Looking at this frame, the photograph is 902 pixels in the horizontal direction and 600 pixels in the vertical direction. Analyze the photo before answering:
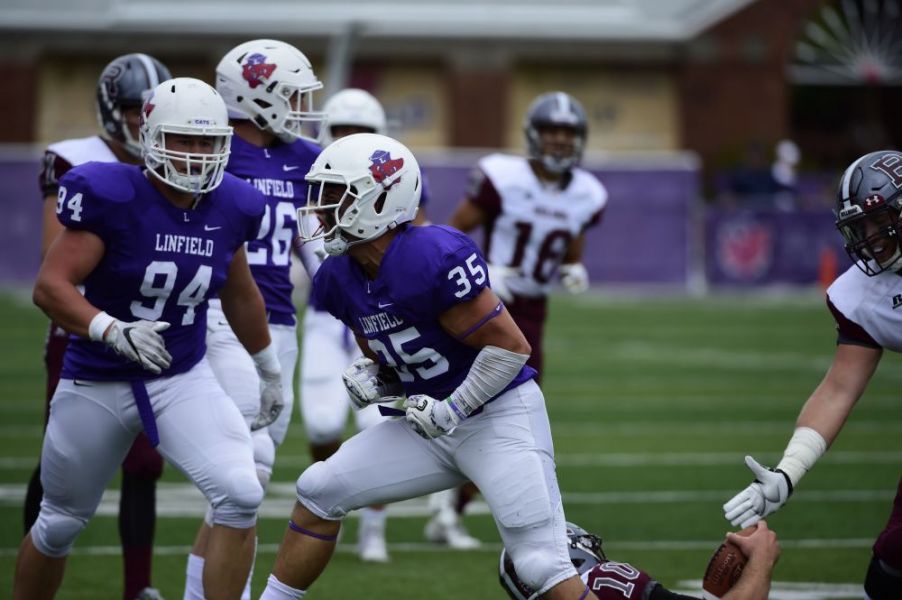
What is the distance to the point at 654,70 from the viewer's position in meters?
28.7

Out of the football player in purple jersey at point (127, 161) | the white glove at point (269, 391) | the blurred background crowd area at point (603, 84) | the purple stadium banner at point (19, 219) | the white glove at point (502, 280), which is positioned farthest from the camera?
the blurred background crowd area at point (603, 84)

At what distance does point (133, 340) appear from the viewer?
4227 mm

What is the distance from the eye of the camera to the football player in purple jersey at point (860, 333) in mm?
4242

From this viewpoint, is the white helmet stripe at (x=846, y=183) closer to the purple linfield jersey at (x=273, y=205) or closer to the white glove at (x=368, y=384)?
the white glove at (x=368, y=384)

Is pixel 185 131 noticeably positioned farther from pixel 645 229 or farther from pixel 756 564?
pixel 645 229

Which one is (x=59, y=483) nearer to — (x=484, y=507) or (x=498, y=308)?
(x=498, y=308)

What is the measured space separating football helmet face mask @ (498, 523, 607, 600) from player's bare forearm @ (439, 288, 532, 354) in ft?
2.18

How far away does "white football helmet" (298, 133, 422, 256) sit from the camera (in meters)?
4.23

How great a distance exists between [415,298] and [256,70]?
1.60 metres

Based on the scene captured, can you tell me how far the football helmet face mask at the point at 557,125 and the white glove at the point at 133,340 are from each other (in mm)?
3298

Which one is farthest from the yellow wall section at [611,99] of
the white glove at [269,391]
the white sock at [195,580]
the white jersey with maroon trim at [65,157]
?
the white sock at [195,580]

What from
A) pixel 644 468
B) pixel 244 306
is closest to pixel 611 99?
pixel 644 468

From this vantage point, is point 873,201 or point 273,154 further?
point 273,154

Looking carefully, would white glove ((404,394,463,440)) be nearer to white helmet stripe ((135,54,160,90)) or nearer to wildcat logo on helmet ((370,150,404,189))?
wildcat logo on helmet ((370,150,404,189))
